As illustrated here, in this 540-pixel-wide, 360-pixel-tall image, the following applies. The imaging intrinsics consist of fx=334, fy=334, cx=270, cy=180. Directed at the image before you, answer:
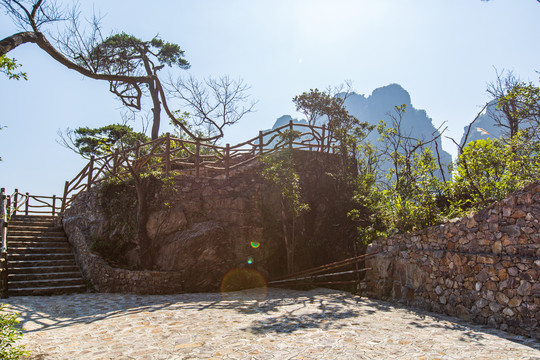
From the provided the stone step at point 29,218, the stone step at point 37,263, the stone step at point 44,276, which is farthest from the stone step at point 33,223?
the stone step at point 44,276

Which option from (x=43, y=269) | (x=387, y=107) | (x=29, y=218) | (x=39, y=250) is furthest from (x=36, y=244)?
(x=387, y=107)

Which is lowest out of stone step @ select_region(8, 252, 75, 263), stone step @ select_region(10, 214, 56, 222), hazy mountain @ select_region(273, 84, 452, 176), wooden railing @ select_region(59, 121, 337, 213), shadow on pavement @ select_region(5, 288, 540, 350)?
shadow on pavement @ select_region(5, 288, 540, 350)

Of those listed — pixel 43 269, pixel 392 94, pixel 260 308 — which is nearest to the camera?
pixel 260 308

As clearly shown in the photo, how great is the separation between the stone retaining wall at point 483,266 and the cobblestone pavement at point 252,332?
0.37 meters

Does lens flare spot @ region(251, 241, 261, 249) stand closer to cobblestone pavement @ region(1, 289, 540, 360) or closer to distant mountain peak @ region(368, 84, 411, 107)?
cobblestone pavement @ region(1, 289, 540, 360)

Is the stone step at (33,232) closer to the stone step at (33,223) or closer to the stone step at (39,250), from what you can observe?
Answer: the stone step at (33,223)

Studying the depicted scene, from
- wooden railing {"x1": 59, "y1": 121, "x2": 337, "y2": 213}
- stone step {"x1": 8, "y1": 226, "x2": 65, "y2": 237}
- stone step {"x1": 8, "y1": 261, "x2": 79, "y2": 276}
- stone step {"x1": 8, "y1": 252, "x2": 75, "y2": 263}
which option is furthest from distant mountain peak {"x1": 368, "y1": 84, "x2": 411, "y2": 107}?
stone step {"x1": 8, "y1": 261, "x2": 79, "y2": 276}

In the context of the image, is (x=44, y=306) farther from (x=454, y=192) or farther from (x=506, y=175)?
(x=506, y=175)

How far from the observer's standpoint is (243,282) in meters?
10.1

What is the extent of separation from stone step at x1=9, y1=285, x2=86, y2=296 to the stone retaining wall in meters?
8.64

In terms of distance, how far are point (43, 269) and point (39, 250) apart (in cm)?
137

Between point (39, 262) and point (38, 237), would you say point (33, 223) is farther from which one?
point (39, 262)

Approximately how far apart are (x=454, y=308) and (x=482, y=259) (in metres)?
1.18

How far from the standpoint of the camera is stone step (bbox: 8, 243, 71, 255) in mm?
10633
